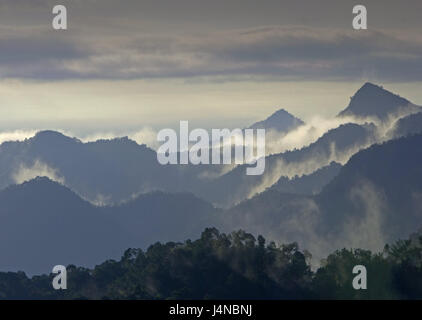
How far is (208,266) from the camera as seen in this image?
149 metres

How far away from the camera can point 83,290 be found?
160000 millimetres

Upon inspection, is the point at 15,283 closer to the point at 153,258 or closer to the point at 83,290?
the point at 83,290
